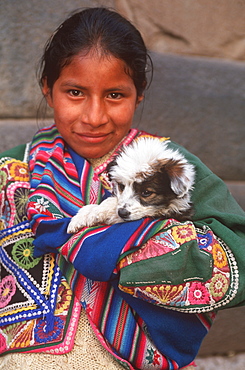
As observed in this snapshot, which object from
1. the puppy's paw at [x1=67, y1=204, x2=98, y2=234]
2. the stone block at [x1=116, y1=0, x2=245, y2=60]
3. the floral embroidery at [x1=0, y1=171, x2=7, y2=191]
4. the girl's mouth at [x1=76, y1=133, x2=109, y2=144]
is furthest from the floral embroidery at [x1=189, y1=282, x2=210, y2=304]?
the stone block at [x1=116, y1=0, x2=245, y2=60]

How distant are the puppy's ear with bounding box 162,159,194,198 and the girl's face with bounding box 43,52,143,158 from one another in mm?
298

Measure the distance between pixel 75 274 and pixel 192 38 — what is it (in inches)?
70.5

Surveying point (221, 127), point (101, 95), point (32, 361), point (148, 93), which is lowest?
point (32, 361)

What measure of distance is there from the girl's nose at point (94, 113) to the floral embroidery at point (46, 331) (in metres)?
0.66

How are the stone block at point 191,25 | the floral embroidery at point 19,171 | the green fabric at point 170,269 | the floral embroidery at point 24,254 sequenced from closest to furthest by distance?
the green fabric at point 170,269 < the floral embroidery at point 24,254 < the floral embroidery at point 19,171 < the stone block at point 191,25

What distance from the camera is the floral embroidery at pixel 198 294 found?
1208 millimetres

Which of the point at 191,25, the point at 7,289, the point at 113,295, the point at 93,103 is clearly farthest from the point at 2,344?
the point at 191,25

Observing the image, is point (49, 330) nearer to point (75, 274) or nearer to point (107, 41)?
point (75, 274)

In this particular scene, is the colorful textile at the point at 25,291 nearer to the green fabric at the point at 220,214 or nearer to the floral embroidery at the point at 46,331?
the floral embroidery at the point at 46,331

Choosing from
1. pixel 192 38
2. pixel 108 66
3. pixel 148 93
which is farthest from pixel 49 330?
pixel 192 38

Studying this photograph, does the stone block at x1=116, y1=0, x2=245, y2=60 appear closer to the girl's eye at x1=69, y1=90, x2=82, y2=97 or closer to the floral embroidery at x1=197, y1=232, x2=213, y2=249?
the girl's eye at x1=69, y1=90, x2=82, y2=97

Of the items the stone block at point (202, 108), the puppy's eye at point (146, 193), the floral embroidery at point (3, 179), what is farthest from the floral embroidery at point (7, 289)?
the stone block at point (202, 108)

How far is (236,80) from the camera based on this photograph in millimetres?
2576

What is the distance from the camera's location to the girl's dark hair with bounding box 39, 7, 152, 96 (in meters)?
1.42
